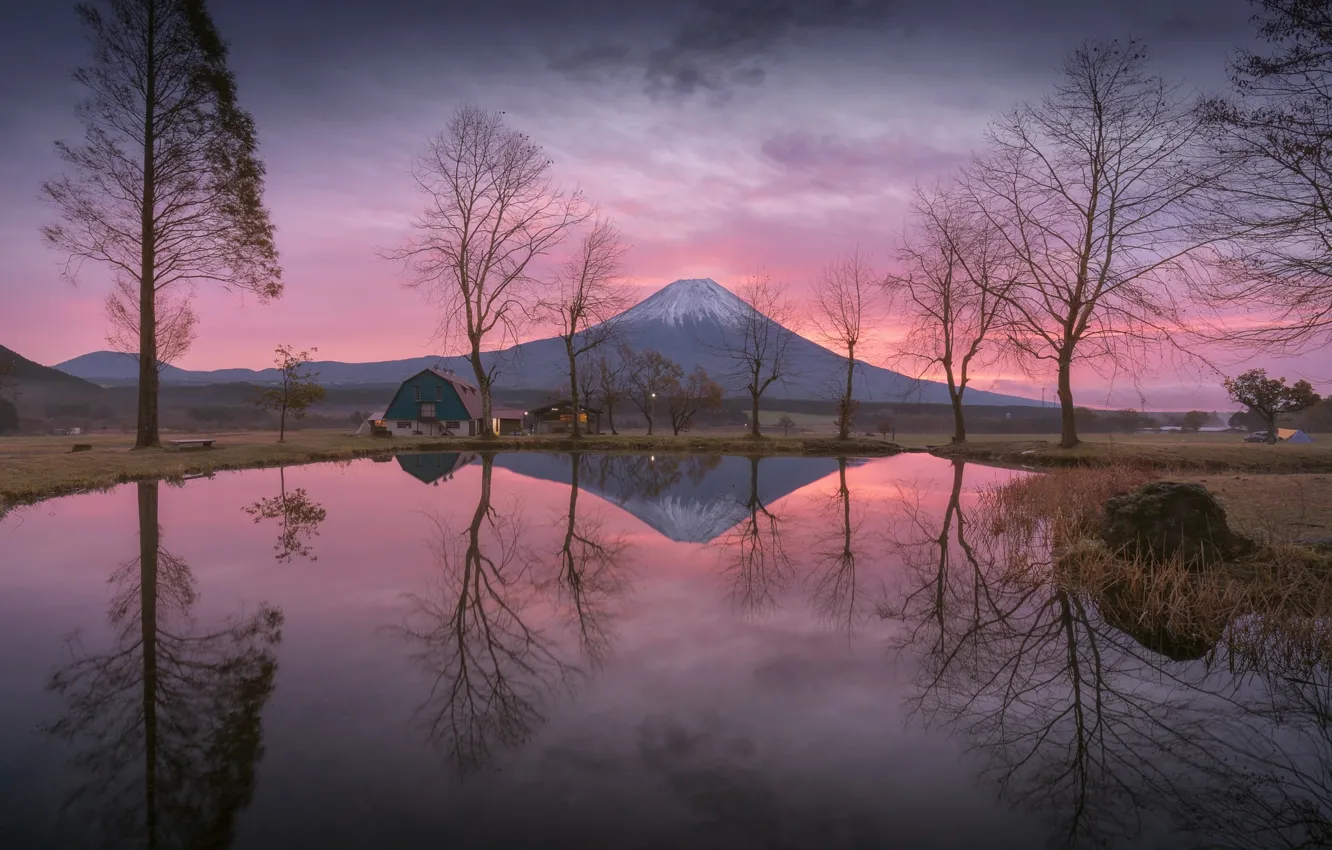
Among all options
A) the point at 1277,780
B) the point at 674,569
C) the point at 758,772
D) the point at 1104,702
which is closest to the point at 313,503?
the point at 674,569

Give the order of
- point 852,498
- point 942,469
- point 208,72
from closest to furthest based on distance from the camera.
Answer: point 852,498
point 208,72
point 942,469

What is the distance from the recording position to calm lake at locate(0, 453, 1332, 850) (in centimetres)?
387

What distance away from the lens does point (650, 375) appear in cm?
7325

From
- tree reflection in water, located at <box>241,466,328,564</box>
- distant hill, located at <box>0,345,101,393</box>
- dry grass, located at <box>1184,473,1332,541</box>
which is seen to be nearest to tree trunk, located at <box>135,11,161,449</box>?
tree reflection in water, located at <box>241,466,328,564</box>

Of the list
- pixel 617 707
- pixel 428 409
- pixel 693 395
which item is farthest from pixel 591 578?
pixel 428 409

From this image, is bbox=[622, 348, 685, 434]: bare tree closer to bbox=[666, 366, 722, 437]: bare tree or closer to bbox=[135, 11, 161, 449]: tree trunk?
bbox=[666, 366, 722, 437]: bare tree

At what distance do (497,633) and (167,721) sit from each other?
2.84 m

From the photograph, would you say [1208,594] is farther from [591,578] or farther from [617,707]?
[591,578]

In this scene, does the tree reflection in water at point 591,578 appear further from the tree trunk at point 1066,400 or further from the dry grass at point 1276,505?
the tree trunk at point 1066,400

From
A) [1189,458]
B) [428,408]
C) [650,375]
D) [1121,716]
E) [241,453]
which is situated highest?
[650,375]

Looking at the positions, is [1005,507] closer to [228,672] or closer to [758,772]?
[758,772]

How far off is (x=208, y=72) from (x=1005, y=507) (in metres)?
31.9

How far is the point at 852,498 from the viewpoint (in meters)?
18.8

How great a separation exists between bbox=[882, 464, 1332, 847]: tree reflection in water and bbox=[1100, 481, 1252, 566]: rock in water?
178 centimetres
